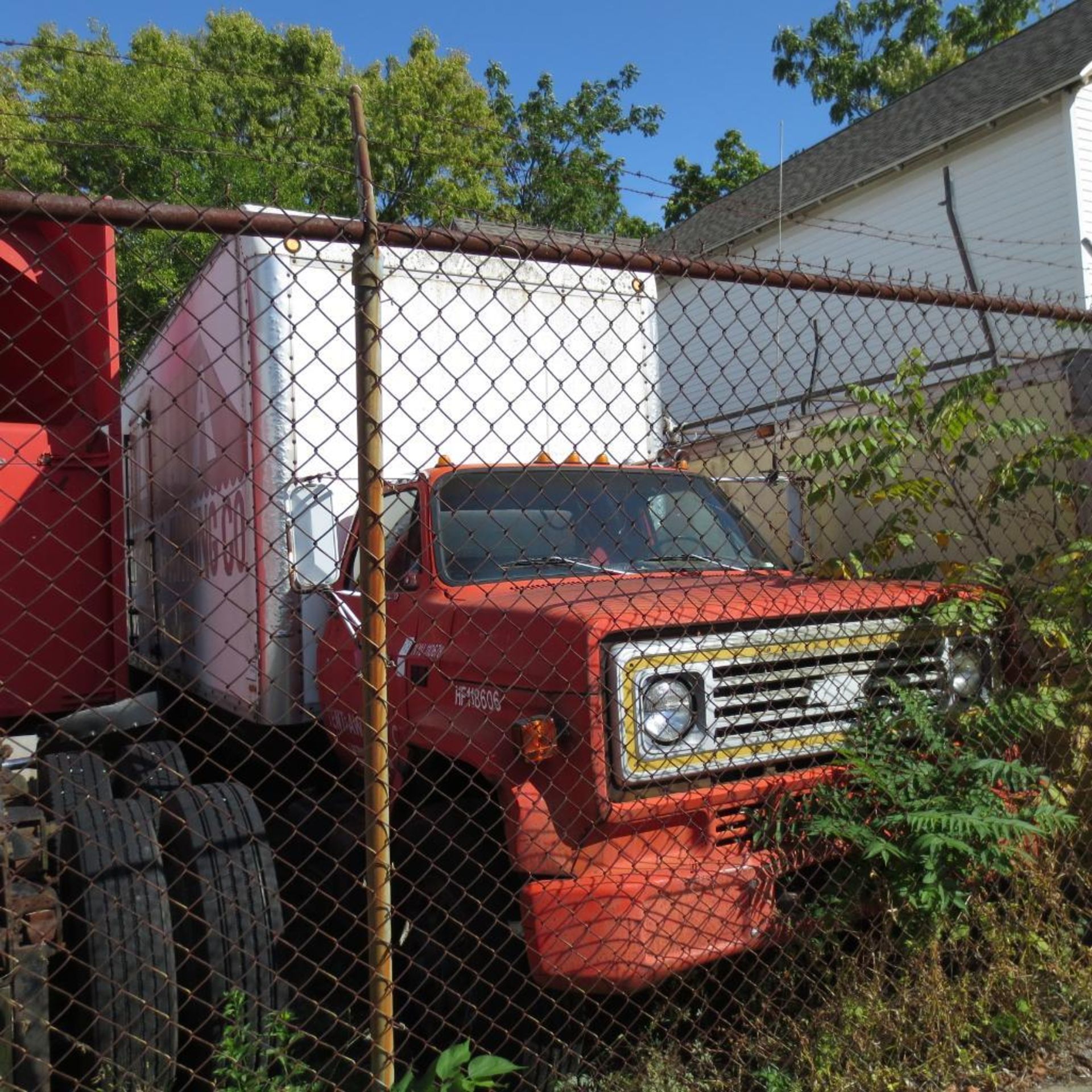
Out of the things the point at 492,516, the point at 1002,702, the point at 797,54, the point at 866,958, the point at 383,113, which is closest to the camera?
the point at 866,958

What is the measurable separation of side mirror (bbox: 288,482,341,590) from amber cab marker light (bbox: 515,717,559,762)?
4.88ft

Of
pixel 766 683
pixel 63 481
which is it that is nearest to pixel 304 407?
pixel 63 481

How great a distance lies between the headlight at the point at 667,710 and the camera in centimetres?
310

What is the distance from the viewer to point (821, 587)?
3.69 meters

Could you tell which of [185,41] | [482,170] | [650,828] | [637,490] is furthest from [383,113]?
[650,828]

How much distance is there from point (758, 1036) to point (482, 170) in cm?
2452

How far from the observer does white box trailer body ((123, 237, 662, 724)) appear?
15.3 feet

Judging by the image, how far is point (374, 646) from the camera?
2561mm

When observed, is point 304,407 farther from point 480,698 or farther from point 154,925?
point 154,925

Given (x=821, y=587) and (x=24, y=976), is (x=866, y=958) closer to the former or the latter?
(x=821, y=587)

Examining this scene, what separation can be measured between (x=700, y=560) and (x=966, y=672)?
3.50 ft

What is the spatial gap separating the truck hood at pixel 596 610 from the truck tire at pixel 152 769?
3.74 ft

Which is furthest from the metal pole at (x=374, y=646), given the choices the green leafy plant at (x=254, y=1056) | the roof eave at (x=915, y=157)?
the roof eave at (x=915, y=157)

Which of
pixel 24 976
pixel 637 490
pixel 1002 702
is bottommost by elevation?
pixel 24 976
